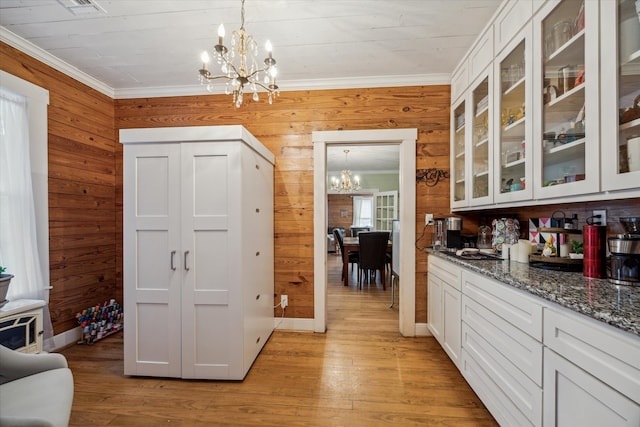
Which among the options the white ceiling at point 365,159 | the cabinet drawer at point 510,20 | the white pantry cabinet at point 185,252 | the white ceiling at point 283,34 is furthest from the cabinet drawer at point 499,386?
the white ceiling at point 365,159

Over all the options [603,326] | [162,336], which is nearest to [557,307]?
[603,326]

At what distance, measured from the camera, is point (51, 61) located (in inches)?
92.0

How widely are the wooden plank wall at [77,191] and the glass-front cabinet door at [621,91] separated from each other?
3.70 m

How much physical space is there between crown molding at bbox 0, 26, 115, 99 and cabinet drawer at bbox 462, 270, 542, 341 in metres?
3.76

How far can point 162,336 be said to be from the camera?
6.43 feet

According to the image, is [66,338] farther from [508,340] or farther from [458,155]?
[458,155]

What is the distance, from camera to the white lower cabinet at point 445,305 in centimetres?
197

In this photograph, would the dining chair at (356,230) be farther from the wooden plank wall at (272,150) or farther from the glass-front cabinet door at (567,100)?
the glass-front cabinet door at (567,100)

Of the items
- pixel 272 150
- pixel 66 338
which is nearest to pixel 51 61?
pixel 272 150

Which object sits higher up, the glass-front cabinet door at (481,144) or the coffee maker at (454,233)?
the glass-front cabinet door at (481,144)

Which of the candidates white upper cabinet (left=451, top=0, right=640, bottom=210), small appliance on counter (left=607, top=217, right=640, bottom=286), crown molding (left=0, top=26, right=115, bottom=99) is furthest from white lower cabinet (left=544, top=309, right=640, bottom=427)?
crown molding (left=0, top=26, right=115, bottom=99)

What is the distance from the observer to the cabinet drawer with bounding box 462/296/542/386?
3.83ft

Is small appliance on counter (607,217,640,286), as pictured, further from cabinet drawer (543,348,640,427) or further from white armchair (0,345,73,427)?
white armchair (0,345,73,427)

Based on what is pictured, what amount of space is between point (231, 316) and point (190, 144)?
Answer: 1.26 meters
